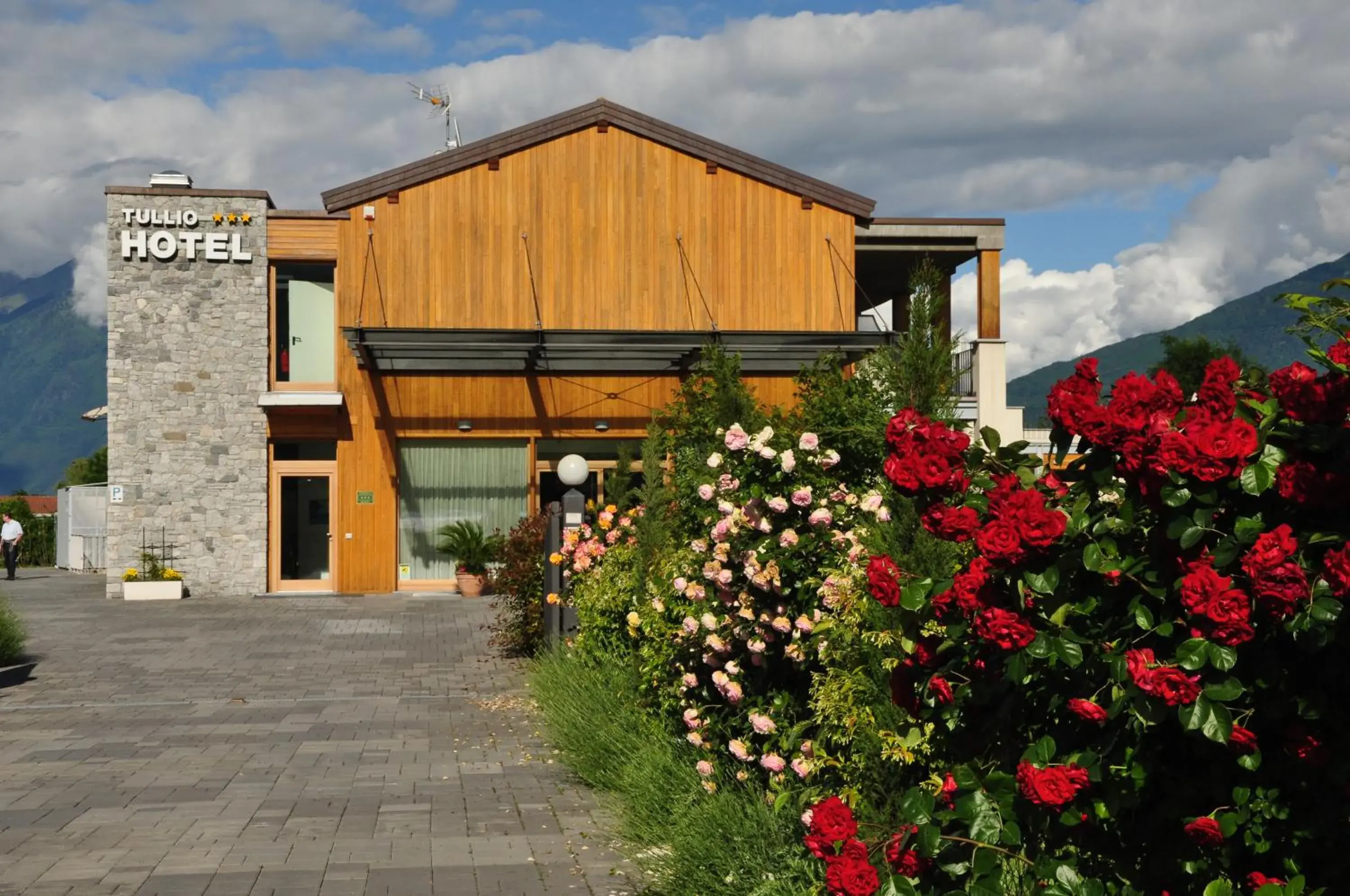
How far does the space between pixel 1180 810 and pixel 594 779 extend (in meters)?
6.16

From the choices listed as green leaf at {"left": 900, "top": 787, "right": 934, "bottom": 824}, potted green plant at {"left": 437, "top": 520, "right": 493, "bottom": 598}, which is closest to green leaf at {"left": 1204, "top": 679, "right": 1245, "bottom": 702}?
green leaf at {"left": 900, "top": 787, "right": 934, "bottom": 824}

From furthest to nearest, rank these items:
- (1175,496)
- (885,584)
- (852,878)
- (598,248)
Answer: (598,248) < (885,584) < (852,878) < (1175,496)

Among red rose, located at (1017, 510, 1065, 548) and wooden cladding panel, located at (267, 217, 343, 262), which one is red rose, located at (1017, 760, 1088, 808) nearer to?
red rose, located at (1017, 510, 1065, 548)

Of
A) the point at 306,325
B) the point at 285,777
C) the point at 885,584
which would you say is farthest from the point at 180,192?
the point at 885,584

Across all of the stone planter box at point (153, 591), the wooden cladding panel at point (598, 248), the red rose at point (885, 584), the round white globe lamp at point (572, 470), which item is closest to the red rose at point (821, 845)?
the red rose at point (885, 584)

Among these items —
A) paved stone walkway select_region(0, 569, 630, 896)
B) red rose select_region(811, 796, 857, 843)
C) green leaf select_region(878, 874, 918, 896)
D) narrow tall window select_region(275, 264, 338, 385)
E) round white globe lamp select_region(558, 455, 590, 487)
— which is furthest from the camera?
narrow tall window select_region(275, 264, 338, 385)

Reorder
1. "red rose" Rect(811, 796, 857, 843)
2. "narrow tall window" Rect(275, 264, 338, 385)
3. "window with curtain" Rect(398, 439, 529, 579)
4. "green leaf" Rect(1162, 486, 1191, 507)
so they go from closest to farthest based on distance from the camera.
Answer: "green leaf" Rect(1162, 486, 1191, 507) < "red rose" Rect(811, 796, 857, 843) < "narrow tall window" Rect(275, 264, 338, 385) < "window with curtain" Rect(398, 439, 529, 579)

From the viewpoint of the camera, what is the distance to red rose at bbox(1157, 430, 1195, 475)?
3213mm

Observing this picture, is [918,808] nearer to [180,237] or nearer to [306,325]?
[306,325]

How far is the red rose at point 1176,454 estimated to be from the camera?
3213mm

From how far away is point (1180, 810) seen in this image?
11.1 ft

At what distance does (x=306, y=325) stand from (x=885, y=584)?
24211 millimetres

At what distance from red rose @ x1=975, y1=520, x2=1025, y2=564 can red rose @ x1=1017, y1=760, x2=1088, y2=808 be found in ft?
1.62

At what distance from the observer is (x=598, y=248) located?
89.4 feet
